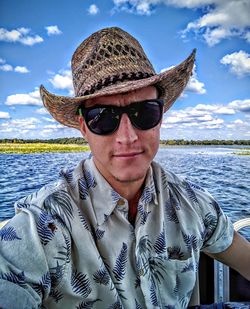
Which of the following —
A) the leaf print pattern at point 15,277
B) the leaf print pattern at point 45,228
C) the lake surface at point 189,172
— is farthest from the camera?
the lake surface at point 189,172

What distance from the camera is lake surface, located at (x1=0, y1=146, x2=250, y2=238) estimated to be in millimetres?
10180

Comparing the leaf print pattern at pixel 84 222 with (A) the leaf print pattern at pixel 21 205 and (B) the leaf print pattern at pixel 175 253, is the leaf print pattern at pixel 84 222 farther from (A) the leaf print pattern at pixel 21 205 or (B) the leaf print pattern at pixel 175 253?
(B) the leaf print pattern at pixel 175 253

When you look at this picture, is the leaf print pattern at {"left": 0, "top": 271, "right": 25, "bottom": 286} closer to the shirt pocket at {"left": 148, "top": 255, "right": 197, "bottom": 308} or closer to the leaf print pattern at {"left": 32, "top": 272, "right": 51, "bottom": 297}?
the leaf print pattern at {"left": 32, "top": 272, "right": 51, "bottom": 297}

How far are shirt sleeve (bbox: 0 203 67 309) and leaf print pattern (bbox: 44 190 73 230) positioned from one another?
38 mm

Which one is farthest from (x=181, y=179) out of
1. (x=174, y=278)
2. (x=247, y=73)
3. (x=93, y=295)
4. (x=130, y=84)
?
(x=247, y=73)

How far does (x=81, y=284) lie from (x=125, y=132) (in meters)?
0.53

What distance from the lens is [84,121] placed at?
1347mm

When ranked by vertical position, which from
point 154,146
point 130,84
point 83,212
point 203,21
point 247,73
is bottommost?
point 83,212

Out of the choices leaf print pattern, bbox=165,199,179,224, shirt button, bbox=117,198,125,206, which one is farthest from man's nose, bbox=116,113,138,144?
leaf print pattern, bbox=165,199,179,224

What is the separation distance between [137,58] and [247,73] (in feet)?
62.3

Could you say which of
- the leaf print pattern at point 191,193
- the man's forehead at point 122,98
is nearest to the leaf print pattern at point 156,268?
the leaf print pattern at point 191,193

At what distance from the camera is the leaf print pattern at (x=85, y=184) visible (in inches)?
50.1

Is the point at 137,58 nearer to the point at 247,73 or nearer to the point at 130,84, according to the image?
the point at 130,84

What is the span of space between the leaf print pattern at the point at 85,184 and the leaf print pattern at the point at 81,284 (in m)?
0.26
